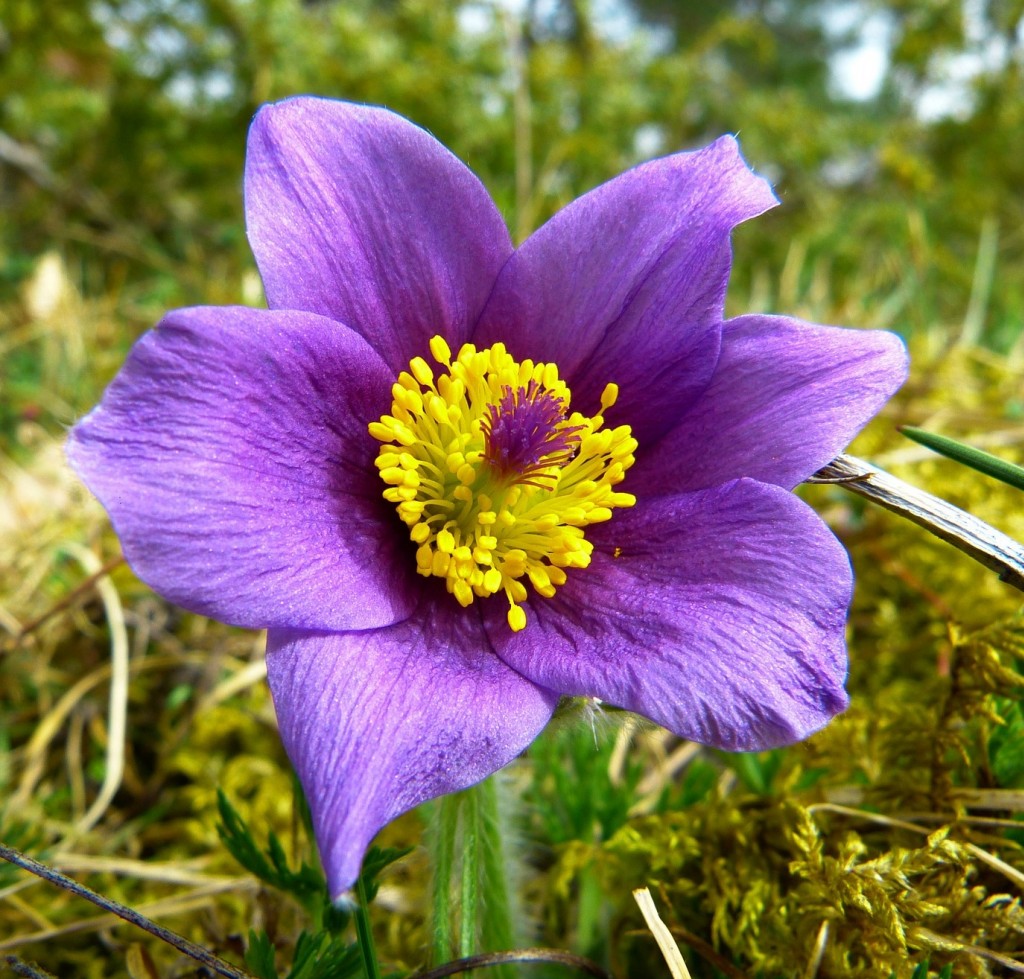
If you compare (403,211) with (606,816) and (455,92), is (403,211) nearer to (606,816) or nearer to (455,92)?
(606,816)

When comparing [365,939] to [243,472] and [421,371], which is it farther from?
[421,371]

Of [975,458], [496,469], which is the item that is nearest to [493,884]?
[496,469]

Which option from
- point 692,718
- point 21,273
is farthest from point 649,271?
point 21,273

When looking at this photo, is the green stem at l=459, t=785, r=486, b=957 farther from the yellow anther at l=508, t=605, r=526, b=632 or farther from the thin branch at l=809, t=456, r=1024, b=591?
the thin branch at l=809, t=456, r=1024, b=591

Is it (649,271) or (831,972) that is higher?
(649,271)

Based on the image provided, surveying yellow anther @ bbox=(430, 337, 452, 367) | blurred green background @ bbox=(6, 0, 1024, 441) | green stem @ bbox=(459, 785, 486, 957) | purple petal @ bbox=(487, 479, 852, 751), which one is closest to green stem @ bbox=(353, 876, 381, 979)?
green stem @ bbox=(459, 785, 486, 957)

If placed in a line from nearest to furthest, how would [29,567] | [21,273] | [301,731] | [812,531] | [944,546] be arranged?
[301,731], [812,531], [944,546], [29,567], [21,273]

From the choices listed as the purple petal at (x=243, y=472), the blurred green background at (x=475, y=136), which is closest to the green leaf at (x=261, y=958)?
the purple petal at (x=243, y=472)
